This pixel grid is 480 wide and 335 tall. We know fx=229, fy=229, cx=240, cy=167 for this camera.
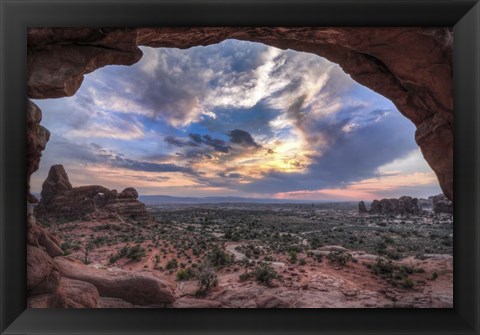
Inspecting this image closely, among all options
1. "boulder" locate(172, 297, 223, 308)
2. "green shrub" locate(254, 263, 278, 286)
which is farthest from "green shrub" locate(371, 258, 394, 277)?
"boulder" locate(172, 297, 223, 308)

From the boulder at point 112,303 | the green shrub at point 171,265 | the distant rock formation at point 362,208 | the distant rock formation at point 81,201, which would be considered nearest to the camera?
the boulder at point 112,303

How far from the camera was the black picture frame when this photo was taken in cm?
211

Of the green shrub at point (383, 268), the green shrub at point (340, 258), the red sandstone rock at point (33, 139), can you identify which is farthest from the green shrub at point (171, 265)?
the green shrub at point (383, 268)

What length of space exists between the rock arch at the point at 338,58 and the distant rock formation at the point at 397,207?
17349 mm

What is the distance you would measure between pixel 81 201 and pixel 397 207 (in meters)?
25.8

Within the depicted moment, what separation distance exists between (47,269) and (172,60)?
24.2ft

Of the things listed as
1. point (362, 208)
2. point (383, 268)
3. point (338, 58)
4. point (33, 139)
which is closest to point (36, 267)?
point (33, 139)

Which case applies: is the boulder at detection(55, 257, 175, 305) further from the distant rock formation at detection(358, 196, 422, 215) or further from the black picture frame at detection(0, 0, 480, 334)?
the distant rock formation at detection(358, 196, 422, 215)

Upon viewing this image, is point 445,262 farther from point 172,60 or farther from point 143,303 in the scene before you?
point 172,60

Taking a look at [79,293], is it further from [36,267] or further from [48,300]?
[36,267]
